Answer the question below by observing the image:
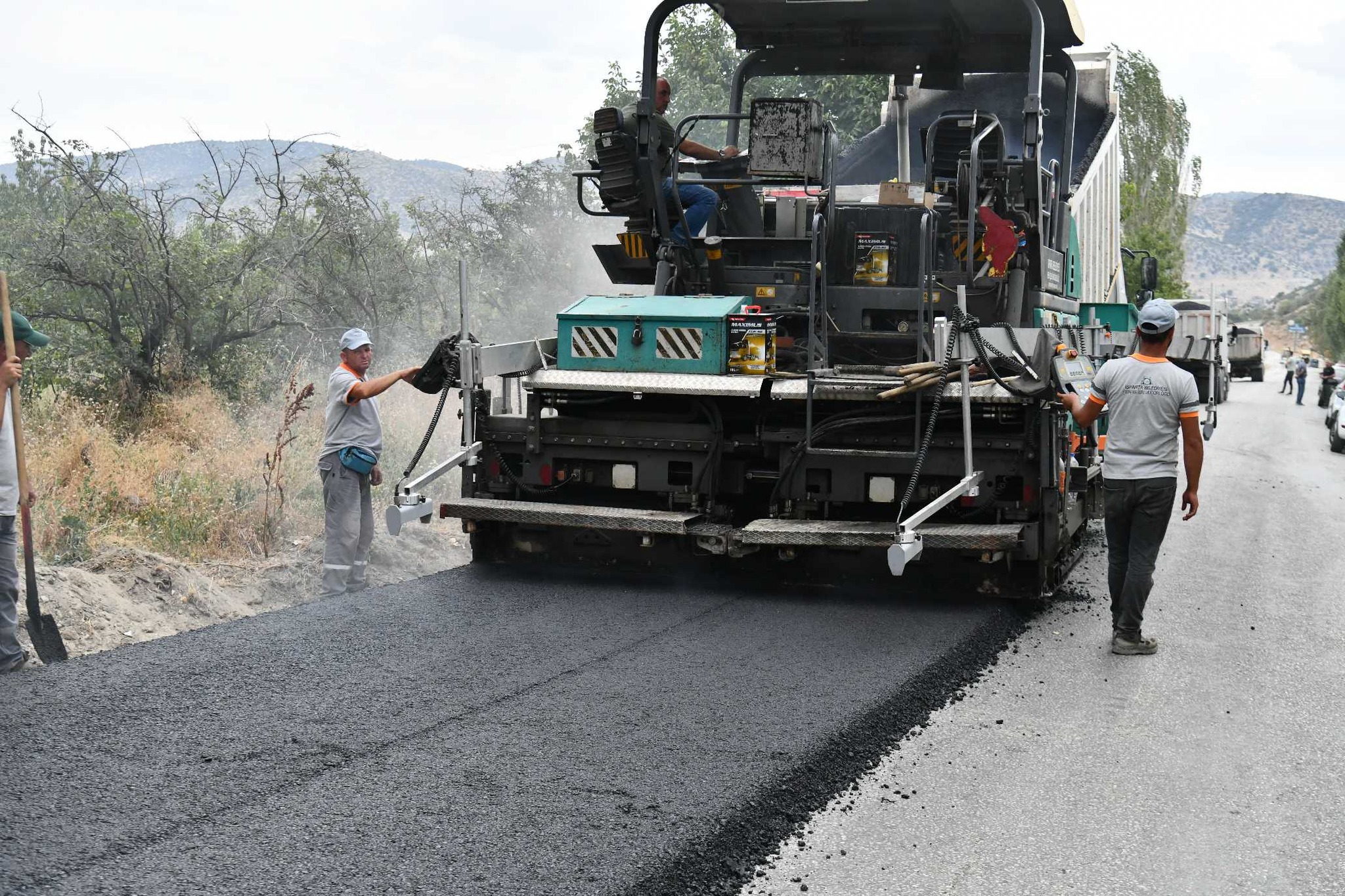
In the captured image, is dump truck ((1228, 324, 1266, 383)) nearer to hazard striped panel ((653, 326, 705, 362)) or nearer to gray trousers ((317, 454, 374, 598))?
hazard striped panel ((653, 326, 705, 362))

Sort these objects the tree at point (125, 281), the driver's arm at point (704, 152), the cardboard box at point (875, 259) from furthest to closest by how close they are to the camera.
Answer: the tree at point (125, 281) → the driver's arm at point (704, 152) → the cardboard box at point (875, 259)

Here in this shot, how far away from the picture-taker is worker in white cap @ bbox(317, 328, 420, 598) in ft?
22.7

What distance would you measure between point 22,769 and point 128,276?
306 inches

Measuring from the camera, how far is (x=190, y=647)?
201 inches

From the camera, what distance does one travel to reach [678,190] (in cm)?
706

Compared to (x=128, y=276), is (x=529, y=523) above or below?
below

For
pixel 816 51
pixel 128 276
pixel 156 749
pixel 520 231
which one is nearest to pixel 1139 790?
pixel 156 749

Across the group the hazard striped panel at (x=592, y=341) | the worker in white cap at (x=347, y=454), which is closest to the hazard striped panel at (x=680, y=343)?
the hazard striped panel at (x=592, y=341)

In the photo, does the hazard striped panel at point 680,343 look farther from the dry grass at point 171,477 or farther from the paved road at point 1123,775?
the dry grass at point 171,477

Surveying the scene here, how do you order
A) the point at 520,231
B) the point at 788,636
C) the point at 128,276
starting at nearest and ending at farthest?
the point at 788,636 → the point at 128,276 → the point at 520,231

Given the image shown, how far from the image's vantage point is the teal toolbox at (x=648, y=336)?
6.33 m

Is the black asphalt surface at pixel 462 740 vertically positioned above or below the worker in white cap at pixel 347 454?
below

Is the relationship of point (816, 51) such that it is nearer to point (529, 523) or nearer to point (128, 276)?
point (529, 523)

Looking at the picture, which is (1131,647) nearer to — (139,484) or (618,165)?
(618,165)
